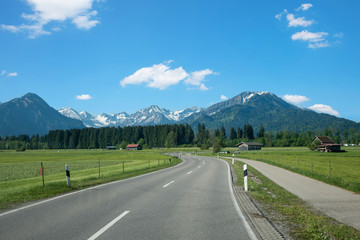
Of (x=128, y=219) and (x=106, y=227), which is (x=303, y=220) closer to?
(x=128, y=219)

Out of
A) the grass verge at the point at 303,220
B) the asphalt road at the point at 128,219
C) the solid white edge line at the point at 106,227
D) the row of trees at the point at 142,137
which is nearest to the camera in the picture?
the solid white edge line at the point at 106,227

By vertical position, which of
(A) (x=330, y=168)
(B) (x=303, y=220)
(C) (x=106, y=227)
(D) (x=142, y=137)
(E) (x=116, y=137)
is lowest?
(B) (x=303, y=220)

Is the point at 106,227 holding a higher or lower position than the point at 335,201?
higher

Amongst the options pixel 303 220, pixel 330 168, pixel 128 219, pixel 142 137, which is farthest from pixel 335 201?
pixel 142 137

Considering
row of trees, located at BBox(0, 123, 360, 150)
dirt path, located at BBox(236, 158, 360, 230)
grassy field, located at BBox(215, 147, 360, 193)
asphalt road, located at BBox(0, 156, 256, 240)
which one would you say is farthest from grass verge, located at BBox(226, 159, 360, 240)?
row of trees, located at BBox(0, 123, 360, 150)

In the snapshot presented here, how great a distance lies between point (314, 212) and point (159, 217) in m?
5.21

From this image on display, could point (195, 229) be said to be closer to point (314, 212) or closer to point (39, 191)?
point (314, 212)

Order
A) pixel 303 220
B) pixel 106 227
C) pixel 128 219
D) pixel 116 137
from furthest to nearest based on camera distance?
pixel 116 137, pixel 303 220, pixel 128 219, pixel 106 227

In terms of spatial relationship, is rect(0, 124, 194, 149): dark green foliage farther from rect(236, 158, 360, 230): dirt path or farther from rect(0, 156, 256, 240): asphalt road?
rect(0, 156, 256, 240): asphalt road

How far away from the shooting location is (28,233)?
5.57 m

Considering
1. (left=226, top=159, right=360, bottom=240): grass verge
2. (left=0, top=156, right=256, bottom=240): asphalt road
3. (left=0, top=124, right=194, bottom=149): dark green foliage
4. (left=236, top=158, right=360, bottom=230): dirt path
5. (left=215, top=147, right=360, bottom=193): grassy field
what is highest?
(left=0, top=124, right=194, bottom=149): dark green foliage

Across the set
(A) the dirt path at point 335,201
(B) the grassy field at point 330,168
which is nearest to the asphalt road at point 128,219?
(A) the dirt path at point 335,201

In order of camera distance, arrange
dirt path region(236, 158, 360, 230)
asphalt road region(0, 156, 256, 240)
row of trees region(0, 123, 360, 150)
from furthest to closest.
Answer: row of trees region(0, 123, 360, 150)
dirt path region(236, 158, 360, 230)
asphalt road region(0, 156, 256, 240)

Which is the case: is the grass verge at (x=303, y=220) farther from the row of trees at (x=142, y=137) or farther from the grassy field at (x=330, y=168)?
the row of trees at (x=142, y=137)
